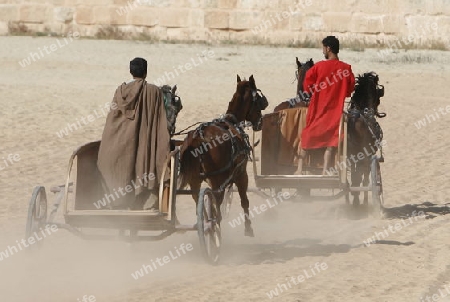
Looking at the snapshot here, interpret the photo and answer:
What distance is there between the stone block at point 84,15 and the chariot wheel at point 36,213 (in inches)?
918

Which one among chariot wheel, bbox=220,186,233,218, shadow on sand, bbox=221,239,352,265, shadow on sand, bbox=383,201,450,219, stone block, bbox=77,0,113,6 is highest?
stone block, bbox=77,0,113,6

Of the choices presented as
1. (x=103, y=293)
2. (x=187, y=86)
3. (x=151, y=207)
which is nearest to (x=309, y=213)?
(x=151, y=207)

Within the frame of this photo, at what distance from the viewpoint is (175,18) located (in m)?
34.4

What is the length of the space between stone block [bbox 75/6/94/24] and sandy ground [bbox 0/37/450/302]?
146 inches

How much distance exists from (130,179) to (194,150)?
0.88 m

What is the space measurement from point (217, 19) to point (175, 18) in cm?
122

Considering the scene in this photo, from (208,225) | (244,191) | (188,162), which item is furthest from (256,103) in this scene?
(208,225)

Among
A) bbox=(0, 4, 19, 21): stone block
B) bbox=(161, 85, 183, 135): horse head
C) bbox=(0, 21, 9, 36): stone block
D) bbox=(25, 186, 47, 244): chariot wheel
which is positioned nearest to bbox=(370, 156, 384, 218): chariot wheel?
bbox=(161, 85, 183, 135): horse head

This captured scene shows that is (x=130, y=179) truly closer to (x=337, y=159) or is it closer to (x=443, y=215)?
(x=337, y=159)

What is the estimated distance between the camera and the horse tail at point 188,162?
1159cm

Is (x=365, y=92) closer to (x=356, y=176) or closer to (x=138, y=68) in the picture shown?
(x=356, y=176)

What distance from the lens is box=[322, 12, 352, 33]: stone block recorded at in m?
34.0

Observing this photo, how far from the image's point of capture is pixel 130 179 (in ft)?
36.2

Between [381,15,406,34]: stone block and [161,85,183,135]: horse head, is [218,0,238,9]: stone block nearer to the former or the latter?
[381,15,406,34]: stone block
